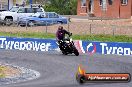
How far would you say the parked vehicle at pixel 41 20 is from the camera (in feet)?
159

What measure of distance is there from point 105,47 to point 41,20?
1920 centimetres

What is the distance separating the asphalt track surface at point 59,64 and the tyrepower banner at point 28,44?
5.12 feet

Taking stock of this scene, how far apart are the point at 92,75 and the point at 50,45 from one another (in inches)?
873

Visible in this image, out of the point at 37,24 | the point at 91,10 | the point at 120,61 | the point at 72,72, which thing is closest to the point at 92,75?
the point at 72,72

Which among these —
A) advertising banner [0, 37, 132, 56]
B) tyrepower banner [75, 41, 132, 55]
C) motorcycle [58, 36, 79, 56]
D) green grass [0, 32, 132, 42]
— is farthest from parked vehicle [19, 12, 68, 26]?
motorcycle [58, 36, 79, 56]

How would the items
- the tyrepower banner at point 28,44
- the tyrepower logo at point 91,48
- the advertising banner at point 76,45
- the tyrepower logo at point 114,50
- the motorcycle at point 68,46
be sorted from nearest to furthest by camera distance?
the motorcycle at point 68,46, the tyrepower logo at point 114,50, the advertising banner at point 76,45, the tyrepower logo at point 91,48, the tyrepower banner at point 28,44

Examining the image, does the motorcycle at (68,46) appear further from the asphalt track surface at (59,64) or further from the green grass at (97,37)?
the green grass at (97,37)

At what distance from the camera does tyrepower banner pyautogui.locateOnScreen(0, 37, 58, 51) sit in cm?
3347

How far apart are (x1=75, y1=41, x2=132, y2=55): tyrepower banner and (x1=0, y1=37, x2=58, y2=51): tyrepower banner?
6.35 ft

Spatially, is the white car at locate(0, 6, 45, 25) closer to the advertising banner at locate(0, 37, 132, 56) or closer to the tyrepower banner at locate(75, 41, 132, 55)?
the advertising banner at locate(0, 37, 132, 56)

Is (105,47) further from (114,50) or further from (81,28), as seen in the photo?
(81,28)

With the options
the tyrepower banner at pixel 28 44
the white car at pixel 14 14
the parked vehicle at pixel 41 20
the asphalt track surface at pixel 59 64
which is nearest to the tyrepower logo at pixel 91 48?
the asphalt track surface at pixel 59 64

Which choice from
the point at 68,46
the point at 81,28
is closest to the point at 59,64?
the point at 68,46

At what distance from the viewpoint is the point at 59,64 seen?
25.8 m
